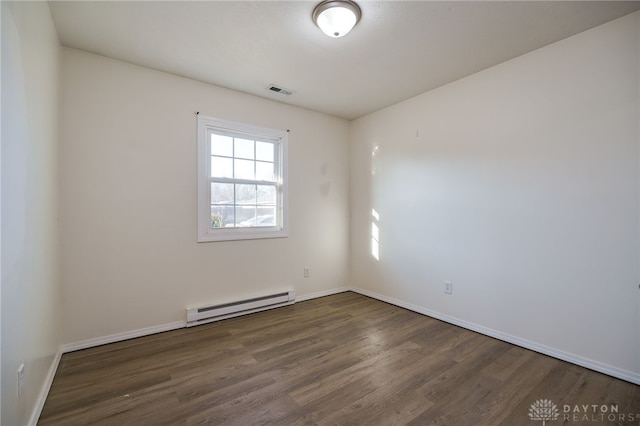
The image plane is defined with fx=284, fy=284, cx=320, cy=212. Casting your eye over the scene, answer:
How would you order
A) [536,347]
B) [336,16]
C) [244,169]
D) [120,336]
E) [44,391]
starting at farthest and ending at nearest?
[244,169] < [120,336] < [536,347] < [336,16] < [44,391]

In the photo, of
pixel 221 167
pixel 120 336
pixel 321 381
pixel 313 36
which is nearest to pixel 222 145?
pixel 221 167

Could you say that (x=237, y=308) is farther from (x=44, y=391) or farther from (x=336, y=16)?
(x=336, y=16)

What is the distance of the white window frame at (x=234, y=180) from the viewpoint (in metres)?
3.10

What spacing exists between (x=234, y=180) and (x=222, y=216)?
1.47 ft

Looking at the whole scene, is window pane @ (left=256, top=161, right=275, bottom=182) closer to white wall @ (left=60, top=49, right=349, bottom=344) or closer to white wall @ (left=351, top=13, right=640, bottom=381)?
white wall @ (left=60, top=49, right=349, bottom=344)

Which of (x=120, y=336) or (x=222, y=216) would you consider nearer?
(x=120, y=336)

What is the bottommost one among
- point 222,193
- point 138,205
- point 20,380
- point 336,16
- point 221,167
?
point 20,380

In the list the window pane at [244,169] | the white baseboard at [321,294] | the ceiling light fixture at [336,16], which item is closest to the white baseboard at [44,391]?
the window pane at [244,169]

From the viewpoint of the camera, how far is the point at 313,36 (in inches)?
90.9

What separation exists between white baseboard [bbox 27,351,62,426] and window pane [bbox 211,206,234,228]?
1656 millimetres

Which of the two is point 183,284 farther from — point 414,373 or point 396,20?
point 396,20

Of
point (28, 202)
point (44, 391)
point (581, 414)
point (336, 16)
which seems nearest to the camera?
point (28, 202)

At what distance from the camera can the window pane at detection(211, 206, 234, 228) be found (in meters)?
3.24

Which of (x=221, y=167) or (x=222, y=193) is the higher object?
(x=221, y=167)
